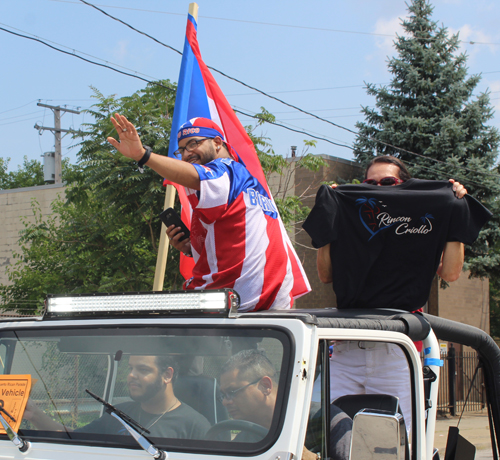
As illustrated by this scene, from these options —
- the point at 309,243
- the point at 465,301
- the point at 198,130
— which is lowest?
the point at 465,301

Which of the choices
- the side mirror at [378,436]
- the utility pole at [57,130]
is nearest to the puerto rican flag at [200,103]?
the side mirror at [378,436]

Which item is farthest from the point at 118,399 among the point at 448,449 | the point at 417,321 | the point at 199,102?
the point at 199,102

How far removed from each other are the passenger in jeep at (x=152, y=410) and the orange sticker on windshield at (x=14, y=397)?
33mm

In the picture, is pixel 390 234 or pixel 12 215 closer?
pixel 390 234

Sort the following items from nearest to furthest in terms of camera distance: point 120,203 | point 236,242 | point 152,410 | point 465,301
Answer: point 152,410 → point 236,242 → point 120,203 → point 465,301

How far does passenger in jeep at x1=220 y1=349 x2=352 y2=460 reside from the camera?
2002mm

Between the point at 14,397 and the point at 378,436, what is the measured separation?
4.78 feet

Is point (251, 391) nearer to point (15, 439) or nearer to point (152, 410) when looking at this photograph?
point (152, 410)

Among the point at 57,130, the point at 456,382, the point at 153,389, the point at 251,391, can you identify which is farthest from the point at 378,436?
the point at 57,130

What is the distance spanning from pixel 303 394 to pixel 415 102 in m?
15.4

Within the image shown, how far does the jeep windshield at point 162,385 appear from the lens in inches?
79.7

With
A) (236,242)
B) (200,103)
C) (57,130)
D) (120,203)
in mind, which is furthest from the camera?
(57,130)

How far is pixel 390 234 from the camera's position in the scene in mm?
3135

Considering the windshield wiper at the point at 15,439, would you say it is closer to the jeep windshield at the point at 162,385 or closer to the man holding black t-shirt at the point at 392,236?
the jeep windshield at the point at 162,385
